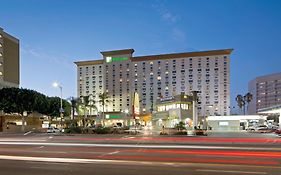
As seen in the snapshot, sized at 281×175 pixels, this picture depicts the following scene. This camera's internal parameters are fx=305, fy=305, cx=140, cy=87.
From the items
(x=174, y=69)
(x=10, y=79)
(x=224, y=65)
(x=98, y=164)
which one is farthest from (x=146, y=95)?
(x=98, y=164)

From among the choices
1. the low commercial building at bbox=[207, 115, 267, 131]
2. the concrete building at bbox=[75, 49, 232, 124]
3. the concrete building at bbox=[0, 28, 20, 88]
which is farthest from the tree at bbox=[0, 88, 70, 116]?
the concrete building at bbox=[75, 49, 232, 124]

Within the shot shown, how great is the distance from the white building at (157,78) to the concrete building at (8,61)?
228 feet

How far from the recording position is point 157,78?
174750 mm

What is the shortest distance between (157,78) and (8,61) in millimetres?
86027

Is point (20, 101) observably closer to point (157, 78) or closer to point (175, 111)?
point (175, 111)

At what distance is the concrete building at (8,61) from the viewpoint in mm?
107062

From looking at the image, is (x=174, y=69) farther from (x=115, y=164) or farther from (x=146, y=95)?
(x=115, y=164)

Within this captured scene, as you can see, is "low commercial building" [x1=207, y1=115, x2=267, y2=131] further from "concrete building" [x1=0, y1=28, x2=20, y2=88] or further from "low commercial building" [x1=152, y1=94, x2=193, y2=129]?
"concrete building" [x1=0, y1=28, x2=20, y2=88]

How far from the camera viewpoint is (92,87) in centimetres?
18838

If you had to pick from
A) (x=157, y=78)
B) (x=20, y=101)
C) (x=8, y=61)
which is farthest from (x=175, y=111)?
(x=157, y=78)

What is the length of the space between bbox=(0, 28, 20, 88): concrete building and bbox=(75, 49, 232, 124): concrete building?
229ft

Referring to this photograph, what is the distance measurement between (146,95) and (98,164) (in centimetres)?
16155

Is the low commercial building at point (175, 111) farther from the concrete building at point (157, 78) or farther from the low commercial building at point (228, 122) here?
the concrete building at point (157, 78)

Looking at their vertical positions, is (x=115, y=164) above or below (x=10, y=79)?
below
